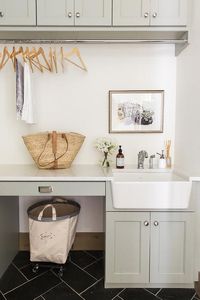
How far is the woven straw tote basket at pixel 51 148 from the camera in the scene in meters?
1.95

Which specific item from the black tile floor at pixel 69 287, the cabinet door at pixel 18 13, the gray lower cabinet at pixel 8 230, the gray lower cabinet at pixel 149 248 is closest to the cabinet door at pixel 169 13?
the cabinet door at pixel 18 13

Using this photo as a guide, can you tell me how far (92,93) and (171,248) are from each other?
59.7 inches

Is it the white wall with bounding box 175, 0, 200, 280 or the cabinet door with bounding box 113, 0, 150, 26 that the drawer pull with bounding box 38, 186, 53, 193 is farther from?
the cabinet door with bounding box 113, 0, 150, 26

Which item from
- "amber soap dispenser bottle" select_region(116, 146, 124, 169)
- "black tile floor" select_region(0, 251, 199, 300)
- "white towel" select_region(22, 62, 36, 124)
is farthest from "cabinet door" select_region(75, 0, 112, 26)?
"black tile floor" select_region(0, 251, 199, 300)

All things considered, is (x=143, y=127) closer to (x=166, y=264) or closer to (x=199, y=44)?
(x=199, y=44)

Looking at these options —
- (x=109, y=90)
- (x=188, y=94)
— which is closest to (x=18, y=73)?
(x=109, y=90)

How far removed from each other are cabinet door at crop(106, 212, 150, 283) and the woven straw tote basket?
65 centimetres

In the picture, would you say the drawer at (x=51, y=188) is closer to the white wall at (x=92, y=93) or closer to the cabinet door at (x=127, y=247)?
the cabinet door at (x=127, y=247)

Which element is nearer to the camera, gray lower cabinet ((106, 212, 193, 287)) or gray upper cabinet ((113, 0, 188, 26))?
gray lower cabinet ((106, 212, 193, 287))

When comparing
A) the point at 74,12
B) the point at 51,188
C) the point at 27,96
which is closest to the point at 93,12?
the point at 74,12

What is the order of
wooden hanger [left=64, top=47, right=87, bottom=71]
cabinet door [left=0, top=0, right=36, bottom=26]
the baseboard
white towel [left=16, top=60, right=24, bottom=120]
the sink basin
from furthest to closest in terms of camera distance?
the baseboard, wooden hanger [left=64, top=47, right=87, bottom=71], white towel [left=16, top=60, right=24, bottom=120], cabinet door [left=0, top=0, right=36, bottom=26], the sink basin

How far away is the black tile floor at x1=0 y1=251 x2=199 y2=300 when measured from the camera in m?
1.68

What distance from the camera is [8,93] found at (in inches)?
87.4

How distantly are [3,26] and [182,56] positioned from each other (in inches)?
59.7
